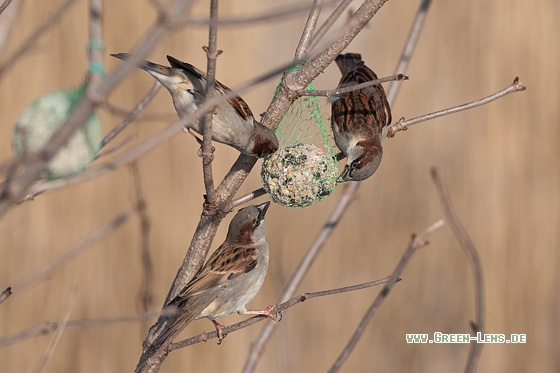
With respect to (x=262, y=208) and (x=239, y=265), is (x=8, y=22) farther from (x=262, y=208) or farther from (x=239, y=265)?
(x=239, y=265)

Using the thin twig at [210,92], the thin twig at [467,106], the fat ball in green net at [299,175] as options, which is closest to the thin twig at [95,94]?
the thin twig at [210,92]

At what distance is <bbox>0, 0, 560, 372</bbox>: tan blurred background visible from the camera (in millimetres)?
6285

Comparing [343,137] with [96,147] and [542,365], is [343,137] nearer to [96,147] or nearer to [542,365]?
[96,147]

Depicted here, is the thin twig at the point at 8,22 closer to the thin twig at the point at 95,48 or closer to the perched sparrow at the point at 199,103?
the thin twig at the point at 95,48

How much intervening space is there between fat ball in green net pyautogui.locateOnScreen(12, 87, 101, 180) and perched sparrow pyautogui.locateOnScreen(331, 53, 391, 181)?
1852mm

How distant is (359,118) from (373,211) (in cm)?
296

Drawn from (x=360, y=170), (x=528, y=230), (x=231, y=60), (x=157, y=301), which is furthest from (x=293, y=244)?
(x=360, y=170)

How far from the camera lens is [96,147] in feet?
6.84

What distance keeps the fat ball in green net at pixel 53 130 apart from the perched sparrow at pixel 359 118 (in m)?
1.85

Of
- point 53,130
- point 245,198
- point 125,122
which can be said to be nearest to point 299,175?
point 245,198

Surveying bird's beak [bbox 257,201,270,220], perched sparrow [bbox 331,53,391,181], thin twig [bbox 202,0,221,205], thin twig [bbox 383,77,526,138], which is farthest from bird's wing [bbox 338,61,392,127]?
thin twig [bbox 202,0,221,205]

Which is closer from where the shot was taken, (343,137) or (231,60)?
(343,137)

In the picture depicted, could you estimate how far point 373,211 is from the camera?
272 inches

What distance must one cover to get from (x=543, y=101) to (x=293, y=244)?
2787 millimetres
